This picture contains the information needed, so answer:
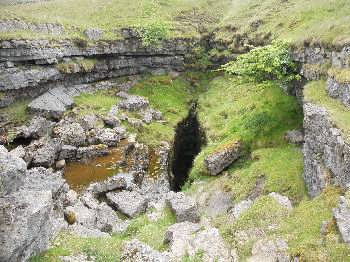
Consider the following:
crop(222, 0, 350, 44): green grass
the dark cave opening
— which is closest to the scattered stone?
the dark cave opening

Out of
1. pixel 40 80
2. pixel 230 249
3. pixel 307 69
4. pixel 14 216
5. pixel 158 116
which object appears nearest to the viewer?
pixel 14 216

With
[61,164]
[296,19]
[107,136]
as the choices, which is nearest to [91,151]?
[107,136]

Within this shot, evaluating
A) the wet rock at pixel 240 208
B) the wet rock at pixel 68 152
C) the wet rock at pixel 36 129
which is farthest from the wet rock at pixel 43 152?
the wet rock at pixel 240 208

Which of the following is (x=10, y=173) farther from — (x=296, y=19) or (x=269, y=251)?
(x=296, y=19)

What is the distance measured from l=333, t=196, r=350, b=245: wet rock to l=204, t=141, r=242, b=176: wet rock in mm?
19671

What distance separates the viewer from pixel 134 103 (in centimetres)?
6128

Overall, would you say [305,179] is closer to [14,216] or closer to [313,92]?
[313,92]

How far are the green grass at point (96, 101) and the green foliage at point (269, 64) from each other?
21086mm

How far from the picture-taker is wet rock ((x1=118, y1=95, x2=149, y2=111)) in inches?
2400

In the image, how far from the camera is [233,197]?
3578 centimetres

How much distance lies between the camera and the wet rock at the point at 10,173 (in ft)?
58.4

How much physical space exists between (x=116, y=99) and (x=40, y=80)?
11444mm

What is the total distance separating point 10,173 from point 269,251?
40.7 ft

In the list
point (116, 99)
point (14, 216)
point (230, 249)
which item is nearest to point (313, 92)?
point (230, 249)
